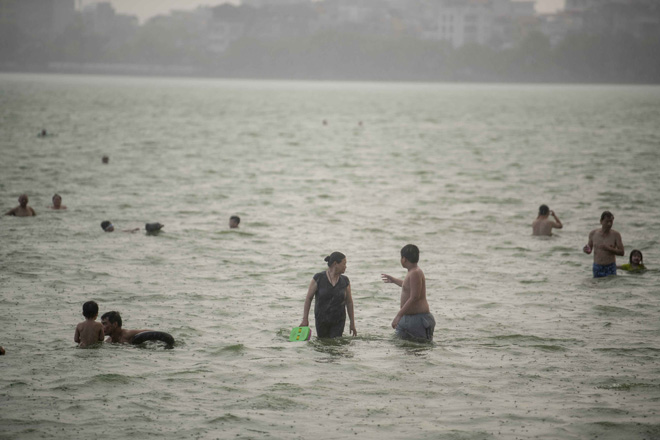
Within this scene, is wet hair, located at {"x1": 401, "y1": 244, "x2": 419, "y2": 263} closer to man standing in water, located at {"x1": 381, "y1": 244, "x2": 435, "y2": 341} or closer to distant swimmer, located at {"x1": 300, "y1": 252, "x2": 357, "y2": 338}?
man standing in water, located at {"x1": 381, "y1": 244, "x2": 435, "y2": 341}

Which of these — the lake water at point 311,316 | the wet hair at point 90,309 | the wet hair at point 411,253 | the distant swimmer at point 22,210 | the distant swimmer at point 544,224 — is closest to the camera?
the lake water at point 311,316

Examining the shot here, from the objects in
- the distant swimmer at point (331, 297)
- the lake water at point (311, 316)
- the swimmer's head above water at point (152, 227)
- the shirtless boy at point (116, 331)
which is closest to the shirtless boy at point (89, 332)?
the shirtless boy at point (116, 331)

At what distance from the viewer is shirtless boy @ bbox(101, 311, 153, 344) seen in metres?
12.2

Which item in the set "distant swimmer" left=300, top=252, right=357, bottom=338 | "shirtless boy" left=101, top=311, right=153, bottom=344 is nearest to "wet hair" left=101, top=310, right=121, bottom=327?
"shirtless boy" left=101, top=311, right=153, bottom=344

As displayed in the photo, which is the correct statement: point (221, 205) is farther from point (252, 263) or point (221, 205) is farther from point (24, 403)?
point (24, 403)

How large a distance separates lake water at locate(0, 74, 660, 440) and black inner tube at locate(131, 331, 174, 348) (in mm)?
144

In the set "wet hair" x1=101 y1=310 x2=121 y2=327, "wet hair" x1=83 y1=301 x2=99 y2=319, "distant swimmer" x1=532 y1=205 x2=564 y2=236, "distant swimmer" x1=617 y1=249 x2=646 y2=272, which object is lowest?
"wet hair" x1=101 y1=310 x2=121 y2=327

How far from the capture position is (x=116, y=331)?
40.5 ft

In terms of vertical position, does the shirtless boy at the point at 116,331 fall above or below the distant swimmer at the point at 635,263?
below

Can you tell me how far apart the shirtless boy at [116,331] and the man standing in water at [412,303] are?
13.0ft

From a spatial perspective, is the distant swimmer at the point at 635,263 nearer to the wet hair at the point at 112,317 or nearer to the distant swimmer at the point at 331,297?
the distant swimmer at the point at 331,297

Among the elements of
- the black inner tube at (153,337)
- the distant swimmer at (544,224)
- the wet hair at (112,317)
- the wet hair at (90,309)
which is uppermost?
the distant swimmer at (544,224)

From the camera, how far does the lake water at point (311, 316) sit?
33.0 feet

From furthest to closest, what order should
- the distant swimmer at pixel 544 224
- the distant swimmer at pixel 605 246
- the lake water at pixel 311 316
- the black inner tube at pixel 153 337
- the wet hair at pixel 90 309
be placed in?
the distant swimmer at pixel 544 224, the distant swimmer at pixel 605 246, the black inner tube at pixel 153 337, the wet hair at pixel 90 309, the lake water at pixel 311 316
